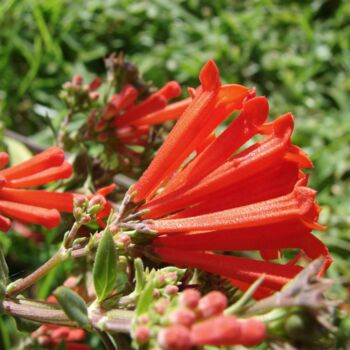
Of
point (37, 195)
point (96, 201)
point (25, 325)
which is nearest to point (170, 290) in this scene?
point (96, 201)

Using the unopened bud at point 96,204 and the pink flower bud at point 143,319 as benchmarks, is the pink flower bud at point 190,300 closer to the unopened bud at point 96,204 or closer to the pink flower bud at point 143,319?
the pink flower bud at point 143,319

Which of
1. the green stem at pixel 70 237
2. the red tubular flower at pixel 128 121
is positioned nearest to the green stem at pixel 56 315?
the green stem at pixel 70 237

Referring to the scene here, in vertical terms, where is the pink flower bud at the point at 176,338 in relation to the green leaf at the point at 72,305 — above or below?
above

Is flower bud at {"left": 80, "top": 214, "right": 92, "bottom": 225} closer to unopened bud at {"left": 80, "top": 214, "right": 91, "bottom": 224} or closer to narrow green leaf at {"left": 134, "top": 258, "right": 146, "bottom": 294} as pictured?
unopened bud at {"left": 80, "top": 214, "right": 91, "bottom": 224}

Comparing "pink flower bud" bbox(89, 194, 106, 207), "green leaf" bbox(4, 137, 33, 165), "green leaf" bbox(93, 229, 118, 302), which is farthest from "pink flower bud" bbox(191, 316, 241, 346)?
"green leaf" bbox(4, 137, 33, 165)

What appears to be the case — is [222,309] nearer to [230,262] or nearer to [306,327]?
[306,327]

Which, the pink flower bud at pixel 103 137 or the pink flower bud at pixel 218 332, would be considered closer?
the pink flower bud at pixel 218 332
